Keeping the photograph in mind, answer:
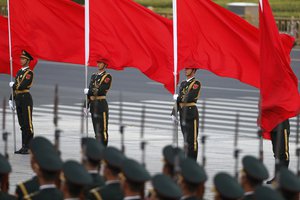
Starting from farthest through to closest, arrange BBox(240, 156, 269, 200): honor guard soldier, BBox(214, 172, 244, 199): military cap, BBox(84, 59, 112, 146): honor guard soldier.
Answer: BBox(84, 59, 112, 146): honor guard soldier → BBox(240, 156, 269, 200): honor guard soldier → BBox(214, 172, 244, 199): military cap

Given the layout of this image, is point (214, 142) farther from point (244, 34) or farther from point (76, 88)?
point (76, 88)

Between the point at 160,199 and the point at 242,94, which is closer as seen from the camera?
the point at 160,199

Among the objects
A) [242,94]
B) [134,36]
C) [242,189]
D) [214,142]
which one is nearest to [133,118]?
[214,142]

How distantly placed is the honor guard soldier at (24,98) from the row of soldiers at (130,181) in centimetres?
772

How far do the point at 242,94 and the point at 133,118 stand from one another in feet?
18.0

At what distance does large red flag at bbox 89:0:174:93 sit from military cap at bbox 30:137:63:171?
19.8 feet

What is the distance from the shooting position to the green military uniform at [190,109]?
623 inches

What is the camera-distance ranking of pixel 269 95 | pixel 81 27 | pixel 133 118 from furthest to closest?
1. pixel 133 118
2. pixel 81 27
3. pixel 269 95

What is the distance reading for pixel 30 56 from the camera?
16469 millimetres

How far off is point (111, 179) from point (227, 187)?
1.13 metres

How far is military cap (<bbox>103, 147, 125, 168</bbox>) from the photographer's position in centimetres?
866

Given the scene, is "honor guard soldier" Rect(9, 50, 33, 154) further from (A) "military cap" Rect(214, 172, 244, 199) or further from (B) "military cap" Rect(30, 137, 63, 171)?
(A) "military cap" Rect(214, 172, 244, 199)

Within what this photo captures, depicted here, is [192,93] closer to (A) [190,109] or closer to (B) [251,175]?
(A) [190,109]

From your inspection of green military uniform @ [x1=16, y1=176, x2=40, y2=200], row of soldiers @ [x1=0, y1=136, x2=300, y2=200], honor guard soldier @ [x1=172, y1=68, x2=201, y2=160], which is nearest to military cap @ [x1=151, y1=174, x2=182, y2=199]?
row of soldiers @ [x1=0, y1=136, x2=300, y2=200]
